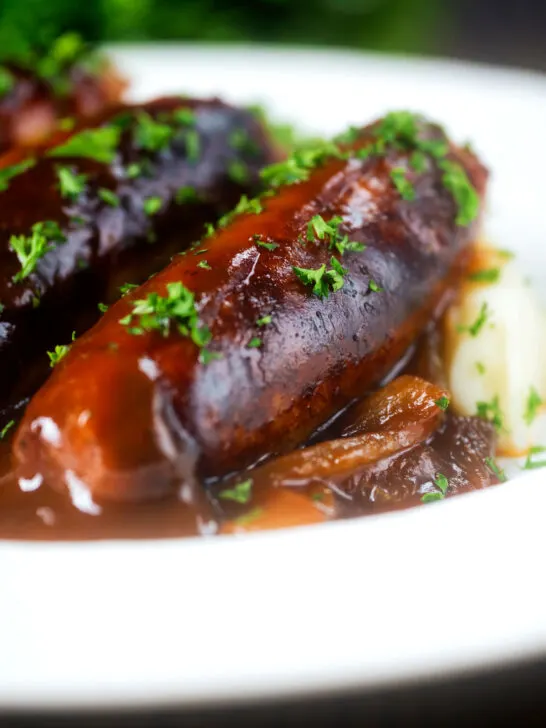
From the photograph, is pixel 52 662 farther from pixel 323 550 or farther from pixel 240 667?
pixel 323 550

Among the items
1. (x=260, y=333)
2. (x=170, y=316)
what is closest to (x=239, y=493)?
(x=260, y=333)

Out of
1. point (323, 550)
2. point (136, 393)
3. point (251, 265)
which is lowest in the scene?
point (323, 550)

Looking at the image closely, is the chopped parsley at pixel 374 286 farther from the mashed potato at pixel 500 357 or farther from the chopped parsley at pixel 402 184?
the mashed potato at pixel 500 357

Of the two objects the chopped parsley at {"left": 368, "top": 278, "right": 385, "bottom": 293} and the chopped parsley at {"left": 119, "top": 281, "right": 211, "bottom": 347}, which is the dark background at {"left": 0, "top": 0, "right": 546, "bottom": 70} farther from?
the chopped parsley at {"left": 119, "top": 281, "right": 211, "bottom": 347}

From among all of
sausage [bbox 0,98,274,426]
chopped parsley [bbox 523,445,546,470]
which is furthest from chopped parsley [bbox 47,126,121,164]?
chopped parsley [bbox 523,445,546,470]

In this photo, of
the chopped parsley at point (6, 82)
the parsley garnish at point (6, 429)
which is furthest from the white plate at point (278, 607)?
the chopped parsley at point (6, 82)

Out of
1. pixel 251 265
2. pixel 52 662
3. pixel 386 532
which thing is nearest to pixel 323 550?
pixel 386 532
